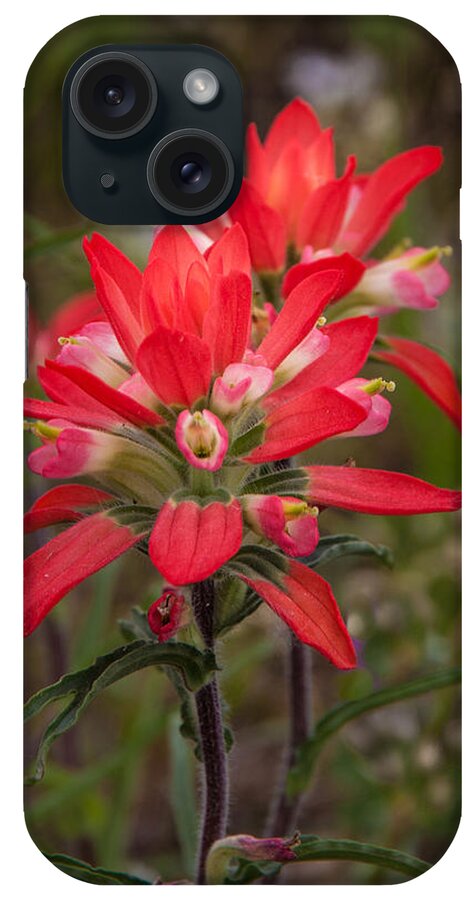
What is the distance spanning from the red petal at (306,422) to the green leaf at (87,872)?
0.45 meters

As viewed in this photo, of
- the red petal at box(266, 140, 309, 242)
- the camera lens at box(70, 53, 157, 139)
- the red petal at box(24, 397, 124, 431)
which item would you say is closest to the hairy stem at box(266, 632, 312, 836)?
the red petal at box(24, 397, 124, 431)

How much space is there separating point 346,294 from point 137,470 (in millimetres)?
322

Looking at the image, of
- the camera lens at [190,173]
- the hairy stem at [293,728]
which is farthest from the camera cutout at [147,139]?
the hairy stem at [293,728]

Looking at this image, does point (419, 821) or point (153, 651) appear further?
point (419, 821)

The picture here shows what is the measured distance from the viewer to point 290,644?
4.14ft

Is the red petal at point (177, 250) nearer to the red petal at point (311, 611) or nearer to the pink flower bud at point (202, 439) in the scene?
the pink flower bud at point (202, 439)

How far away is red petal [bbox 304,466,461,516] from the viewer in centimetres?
116

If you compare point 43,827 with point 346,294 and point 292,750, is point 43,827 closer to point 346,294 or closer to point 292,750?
point 292,750

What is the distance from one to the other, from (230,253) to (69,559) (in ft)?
1.03

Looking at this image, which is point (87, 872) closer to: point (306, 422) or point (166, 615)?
point (166, 615)

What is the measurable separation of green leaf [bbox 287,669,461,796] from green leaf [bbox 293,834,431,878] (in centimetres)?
8

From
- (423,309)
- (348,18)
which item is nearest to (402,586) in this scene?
(423,309)

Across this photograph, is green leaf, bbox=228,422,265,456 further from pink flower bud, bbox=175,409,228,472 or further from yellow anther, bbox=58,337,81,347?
yellow anther, bbox=58,337,81,347

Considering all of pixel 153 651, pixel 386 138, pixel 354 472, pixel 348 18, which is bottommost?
pixel 153 651
